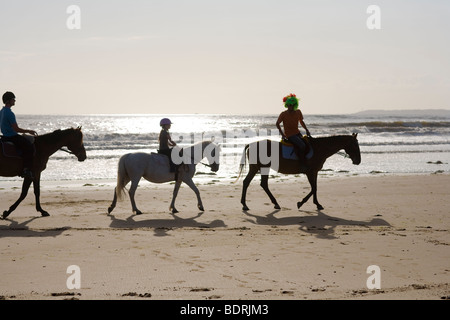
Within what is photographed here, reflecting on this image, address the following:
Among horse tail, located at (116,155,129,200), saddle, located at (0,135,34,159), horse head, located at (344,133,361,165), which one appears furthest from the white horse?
horse head, located at (344,133,361,165)

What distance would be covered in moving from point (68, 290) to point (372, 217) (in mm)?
7252

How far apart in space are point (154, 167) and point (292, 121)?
136 inches

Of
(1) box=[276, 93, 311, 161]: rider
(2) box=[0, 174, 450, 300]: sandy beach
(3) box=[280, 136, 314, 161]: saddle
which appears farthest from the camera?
(3) box=[280, 136, 314, 161]: saddle

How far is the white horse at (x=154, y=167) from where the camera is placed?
11992 millimetres

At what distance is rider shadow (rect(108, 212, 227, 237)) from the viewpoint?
10.3 m

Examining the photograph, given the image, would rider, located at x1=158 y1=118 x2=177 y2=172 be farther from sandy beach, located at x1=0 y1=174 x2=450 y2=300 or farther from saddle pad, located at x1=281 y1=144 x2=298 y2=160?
saddle pad, located at x1=281 y1=144 x2=298 y2=160

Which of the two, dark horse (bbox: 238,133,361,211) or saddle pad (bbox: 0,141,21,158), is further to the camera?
dark horse (bbox: 238,133,361,211)

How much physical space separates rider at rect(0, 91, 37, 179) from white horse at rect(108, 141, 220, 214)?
193 cm

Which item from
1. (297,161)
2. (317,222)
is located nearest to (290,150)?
(297,161)

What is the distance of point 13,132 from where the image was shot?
1131cm

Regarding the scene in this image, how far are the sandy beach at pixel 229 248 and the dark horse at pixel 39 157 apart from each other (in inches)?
21.1

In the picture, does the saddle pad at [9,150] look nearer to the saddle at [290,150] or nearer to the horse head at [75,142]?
the horse head at [75,142]

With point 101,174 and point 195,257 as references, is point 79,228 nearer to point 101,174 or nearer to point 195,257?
point 195,257

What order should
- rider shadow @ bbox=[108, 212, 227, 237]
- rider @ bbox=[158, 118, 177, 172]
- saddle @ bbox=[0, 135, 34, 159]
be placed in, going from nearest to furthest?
rider shadow @ bbox=[108, 212, 227, 237] < saddle @ bbox=[0, 135, 34, 159] < rider @ bbox=[158, 118, 177, 172]
